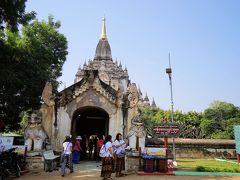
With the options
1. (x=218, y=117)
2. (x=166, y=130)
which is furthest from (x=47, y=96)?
(x=218, y=117)

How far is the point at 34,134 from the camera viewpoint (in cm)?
1428

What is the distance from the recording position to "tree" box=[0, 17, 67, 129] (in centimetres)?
1872

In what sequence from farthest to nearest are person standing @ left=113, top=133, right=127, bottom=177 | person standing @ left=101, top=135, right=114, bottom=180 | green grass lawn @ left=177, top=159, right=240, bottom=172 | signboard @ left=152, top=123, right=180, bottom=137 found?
signboard @ left=152, top=123, right=180, bottom=137 < green grass lawn @ left=177, top=159, right=240, bottom=172 < person standing @ left=113, top=133, right=127, bottom=177 < person standing @ left=101, top=135, right=114, bottom=180

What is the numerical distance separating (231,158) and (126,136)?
47.0ft

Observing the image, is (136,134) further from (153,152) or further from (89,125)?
(89,125)

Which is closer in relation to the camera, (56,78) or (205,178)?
(205,178)

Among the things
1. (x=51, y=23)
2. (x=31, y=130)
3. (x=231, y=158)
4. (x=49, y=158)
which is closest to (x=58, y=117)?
(x=31, y=130)

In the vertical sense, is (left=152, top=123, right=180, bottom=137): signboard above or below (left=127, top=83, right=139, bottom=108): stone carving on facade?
below

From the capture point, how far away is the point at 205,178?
12.2 metres

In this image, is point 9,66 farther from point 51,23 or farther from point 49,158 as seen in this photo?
point 51,23

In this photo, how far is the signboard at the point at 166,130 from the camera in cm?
1619

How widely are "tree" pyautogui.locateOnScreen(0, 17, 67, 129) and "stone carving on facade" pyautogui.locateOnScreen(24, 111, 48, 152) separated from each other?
4.21m

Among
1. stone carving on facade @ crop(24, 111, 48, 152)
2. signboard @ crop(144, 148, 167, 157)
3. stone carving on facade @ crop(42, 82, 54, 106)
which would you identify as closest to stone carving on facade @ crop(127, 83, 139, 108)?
signboard @ crop(144, 148, 167, 157)

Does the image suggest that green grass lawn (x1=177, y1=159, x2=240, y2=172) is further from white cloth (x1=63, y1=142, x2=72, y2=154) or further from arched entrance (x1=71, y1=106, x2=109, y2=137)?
white cloth (x1=63, y1=142, x2=72, y2=154)
